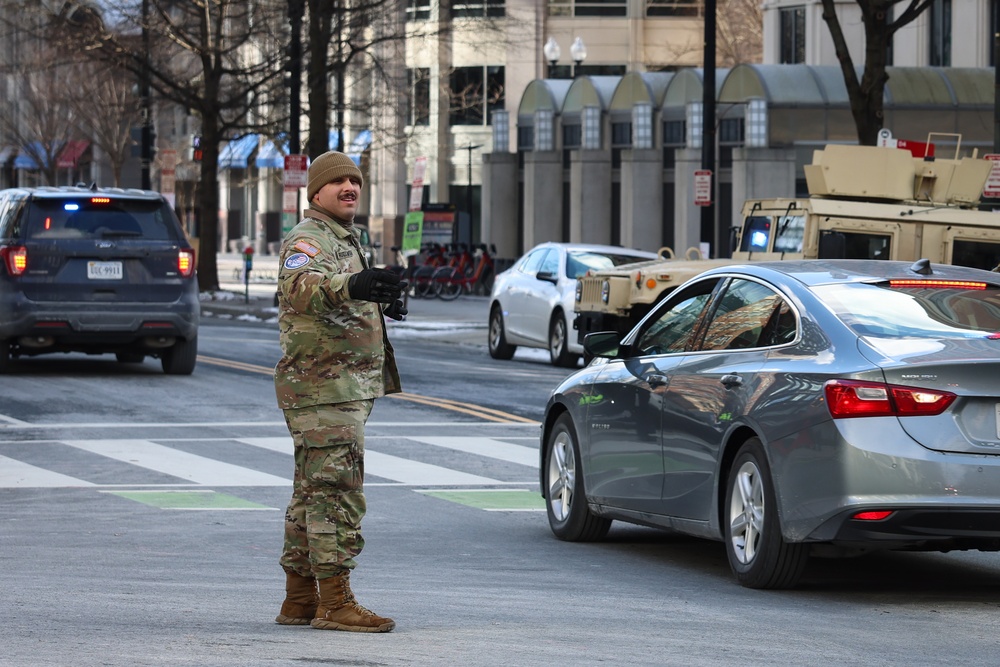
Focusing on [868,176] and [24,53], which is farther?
[24,53]

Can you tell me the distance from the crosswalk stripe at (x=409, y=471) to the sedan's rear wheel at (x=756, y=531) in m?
4.68

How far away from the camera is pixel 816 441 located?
316 inches

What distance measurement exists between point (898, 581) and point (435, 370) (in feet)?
46.8

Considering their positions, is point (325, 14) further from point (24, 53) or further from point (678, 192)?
point (24, 53)

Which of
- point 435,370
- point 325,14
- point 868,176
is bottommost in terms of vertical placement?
point 435,370

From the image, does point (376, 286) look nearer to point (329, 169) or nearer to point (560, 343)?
point (329, 169)

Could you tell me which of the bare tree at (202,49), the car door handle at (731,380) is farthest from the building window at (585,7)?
the car door handle at (731,380)

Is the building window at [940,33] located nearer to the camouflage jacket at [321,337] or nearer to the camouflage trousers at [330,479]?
the camouflage jacket at [321,337]

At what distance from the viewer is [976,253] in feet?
72.2

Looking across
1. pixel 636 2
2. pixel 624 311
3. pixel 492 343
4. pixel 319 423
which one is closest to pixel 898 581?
pixel 319 423

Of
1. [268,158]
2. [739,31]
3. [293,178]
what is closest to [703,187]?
[293,178]

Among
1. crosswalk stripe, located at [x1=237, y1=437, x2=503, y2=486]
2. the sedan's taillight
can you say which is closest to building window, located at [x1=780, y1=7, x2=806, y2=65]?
crosswalk stripe, located at [x1=237, y1=437, x2=503, y2=486]

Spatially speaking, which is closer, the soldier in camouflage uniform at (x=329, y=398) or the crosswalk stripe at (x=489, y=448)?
the soldier in camouflage uniform at (x=329, y=398)

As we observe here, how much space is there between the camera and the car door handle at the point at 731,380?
342 inches
